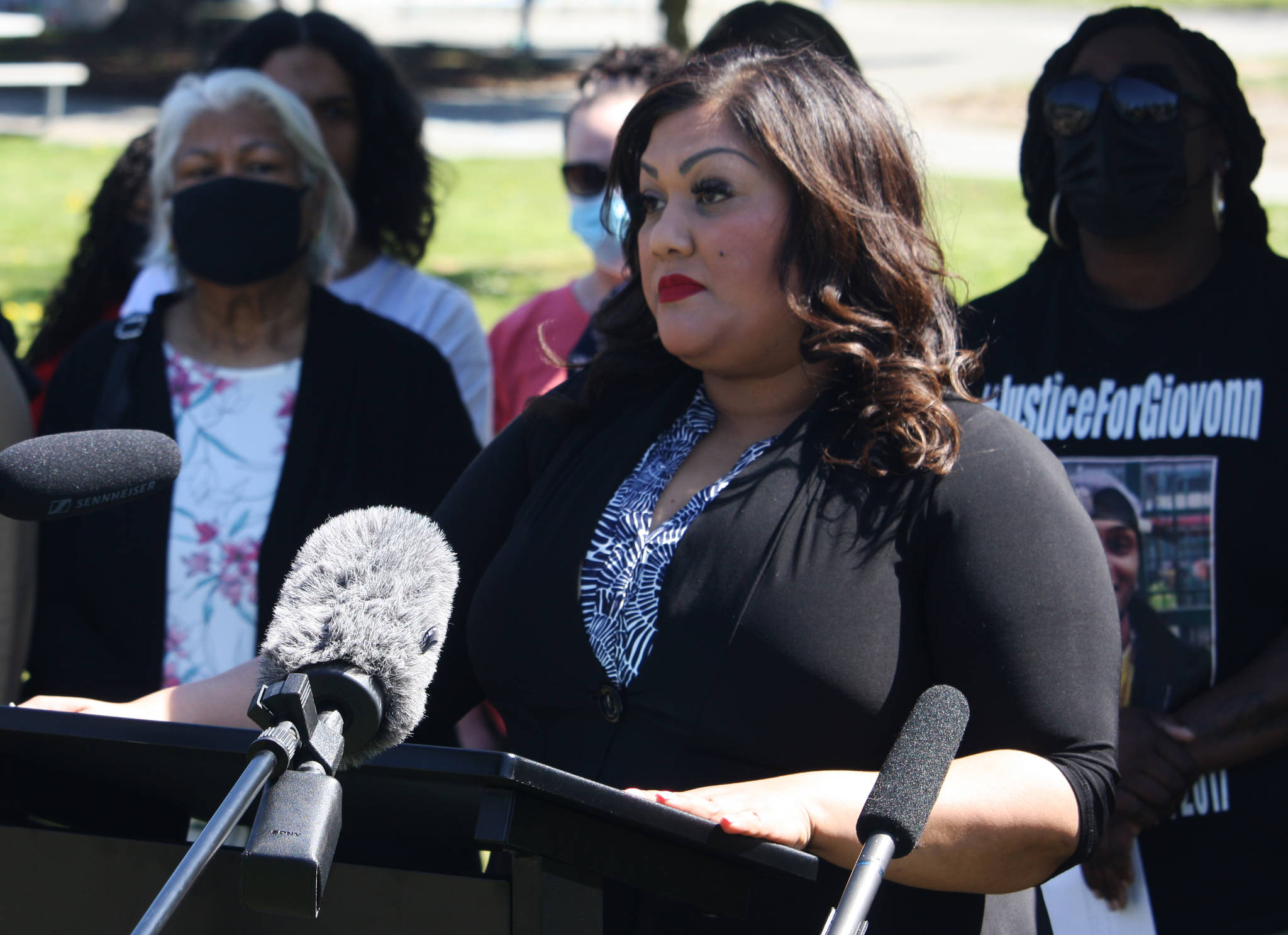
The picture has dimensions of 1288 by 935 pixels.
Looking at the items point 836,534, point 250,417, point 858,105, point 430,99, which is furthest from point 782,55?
point 430,99

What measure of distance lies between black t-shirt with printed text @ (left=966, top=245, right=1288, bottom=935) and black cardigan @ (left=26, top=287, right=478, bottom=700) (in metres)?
1.49

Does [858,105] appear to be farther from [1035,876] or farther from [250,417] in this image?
[250,417]

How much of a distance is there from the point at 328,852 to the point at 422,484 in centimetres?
229

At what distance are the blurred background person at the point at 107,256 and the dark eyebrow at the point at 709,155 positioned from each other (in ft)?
9.50

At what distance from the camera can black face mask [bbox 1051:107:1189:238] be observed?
310cm

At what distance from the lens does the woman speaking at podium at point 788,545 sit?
2.01 meters

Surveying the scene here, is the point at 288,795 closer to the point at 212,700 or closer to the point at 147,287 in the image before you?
the point at 212,700

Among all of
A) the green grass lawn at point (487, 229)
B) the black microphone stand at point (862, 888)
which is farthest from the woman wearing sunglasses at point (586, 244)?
the green grass lawn at point (487, 229)

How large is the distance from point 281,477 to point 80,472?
1754mm

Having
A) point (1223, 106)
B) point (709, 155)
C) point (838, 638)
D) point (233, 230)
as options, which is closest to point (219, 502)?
point (233, 230)

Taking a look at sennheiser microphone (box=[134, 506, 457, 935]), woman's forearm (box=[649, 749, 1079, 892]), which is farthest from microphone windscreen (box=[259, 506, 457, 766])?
woman's forearm (box=[649, 749, 1079, 892])

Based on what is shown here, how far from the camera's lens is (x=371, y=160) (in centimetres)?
471

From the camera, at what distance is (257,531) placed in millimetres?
3369

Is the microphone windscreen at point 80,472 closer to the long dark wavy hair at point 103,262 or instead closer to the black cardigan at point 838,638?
the black cardigan at point 838,638
